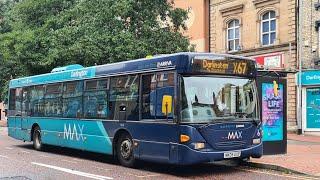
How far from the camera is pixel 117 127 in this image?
44.8 feet

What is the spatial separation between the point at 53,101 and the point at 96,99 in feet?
10.2

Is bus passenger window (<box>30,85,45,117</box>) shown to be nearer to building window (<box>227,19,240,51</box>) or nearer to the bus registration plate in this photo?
the bus registration plate

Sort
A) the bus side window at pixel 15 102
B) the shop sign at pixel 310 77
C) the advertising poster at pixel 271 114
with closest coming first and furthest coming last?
the advertising poster at pixel 271 114 → the bus side window at pixel 15 102 → the shop sign at pixel 310 77

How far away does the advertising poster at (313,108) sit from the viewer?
27.2m

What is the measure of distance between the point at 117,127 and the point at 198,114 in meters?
2.97

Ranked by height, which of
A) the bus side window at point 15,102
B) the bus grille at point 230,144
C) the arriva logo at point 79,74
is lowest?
the bus grille at point 230,144

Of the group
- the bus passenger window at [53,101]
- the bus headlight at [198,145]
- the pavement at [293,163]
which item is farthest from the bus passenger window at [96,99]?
the pavement at [293,163]

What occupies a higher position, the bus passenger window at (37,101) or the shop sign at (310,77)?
the shop sign at (310,77)

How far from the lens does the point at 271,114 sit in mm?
14852

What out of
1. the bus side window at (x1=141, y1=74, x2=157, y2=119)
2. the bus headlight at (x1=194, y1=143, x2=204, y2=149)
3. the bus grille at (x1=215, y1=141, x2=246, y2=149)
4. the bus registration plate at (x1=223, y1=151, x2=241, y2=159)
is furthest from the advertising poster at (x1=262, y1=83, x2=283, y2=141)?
the bus headlight at (x1=194, y1=143, x2=204, y2=149)

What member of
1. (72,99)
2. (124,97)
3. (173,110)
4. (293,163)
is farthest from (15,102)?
(293,163)

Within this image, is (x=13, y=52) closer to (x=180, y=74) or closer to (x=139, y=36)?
(x=139, y=36)

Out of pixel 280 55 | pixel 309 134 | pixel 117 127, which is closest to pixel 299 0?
pixel 280 55

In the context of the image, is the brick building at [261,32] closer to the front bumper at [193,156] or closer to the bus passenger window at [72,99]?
the bus passenger window at [72,99]
